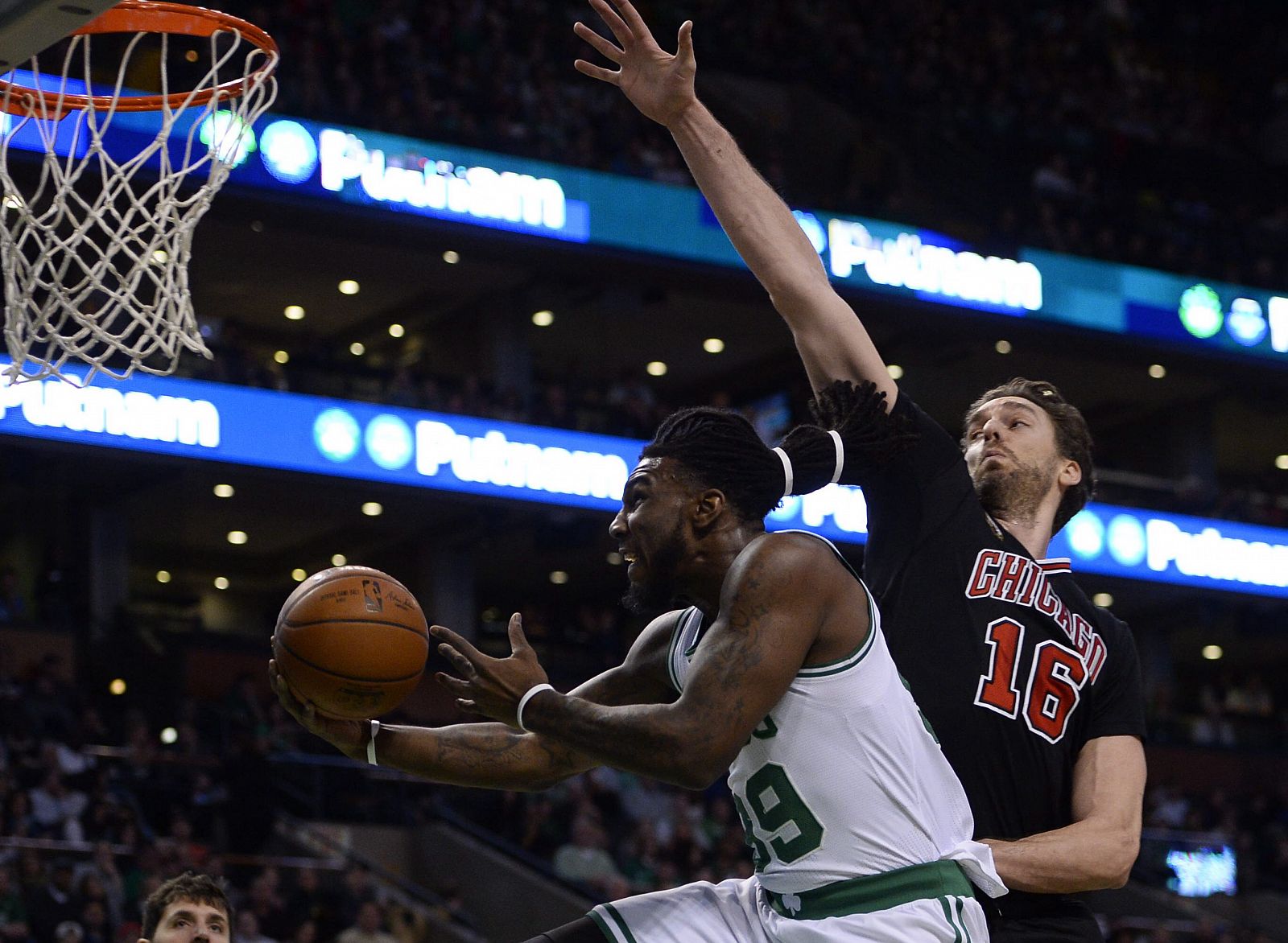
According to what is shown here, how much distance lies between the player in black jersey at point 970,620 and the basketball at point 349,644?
102cm

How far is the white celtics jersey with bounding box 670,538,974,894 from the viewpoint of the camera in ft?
10.3

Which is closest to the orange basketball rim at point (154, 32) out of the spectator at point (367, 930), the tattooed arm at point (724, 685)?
the tattooed arm at point (724, 685)

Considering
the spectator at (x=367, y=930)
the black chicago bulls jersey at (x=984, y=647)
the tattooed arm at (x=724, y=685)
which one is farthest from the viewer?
the spectator at (x=367, y=930)

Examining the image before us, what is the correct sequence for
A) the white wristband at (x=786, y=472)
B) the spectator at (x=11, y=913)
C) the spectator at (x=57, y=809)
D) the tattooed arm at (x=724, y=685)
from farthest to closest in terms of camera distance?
the spectator at (x=57, y=809) → the spectator at (x=11, y=913) → the white wristband at (x=786, y=472) → the tattooed arm at (x=724, y=685)

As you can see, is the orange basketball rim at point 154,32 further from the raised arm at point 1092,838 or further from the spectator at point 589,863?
the spectator at point 589,863

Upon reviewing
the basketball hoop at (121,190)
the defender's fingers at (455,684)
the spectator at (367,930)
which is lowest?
the defender's fingers at (455,684)

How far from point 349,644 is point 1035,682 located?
146 cm

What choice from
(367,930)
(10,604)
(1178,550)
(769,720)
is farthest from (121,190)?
(1178,550)

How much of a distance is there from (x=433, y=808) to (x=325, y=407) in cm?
442

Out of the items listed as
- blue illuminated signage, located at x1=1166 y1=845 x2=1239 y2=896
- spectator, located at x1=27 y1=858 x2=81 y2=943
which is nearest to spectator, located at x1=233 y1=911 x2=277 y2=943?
spectator, located at x1=27 y1=858 x2=81 y2=943

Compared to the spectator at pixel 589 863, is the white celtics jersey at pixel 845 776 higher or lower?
lower

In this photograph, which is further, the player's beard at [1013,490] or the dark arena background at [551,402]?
the dark arena background at [551,402]

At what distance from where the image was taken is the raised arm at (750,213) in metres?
3.67

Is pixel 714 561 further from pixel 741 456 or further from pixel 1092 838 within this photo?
pixel 1092 838
